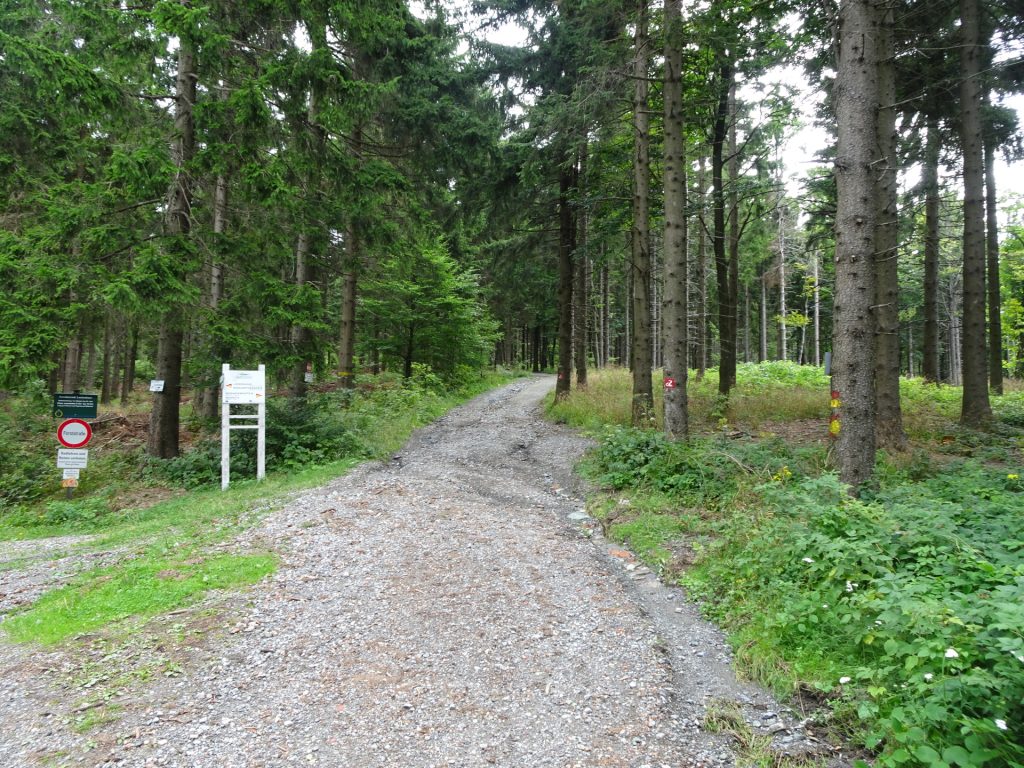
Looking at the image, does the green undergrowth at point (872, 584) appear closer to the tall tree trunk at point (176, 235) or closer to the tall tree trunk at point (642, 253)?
the tall tree trunk at point (642, 253)

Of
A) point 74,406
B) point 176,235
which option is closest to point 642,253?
point 176,235

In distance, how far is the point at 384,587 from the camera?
5.21 meters

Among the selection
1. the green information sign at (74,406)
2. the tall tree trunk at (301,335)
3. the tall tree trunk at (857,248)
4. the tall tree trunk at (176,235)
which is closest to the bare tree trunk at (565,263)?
the tall tree trunk at (301,335)

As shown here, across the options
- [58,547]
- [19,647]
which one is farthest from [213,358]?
[19,647]

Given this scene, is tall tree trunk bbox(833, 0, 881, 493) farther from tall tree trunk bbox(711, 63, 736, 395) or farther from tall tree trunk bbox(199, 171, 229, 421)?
tall tree trunk bbox(199, 171, 229, 421)

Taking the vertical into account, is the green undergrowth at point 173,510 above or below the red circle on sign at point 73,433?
below

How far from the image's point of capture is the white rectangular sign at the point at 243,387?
32.0 feet

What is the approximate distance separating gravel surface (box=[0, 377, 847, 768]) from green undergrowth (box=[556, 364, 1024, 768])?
33cm

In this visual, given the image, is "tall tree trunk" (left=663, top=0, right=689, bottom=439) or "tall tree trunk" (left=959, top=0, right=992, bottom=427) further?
"tall tree trunk" (left=959, top=0, right=992, bottom=427)

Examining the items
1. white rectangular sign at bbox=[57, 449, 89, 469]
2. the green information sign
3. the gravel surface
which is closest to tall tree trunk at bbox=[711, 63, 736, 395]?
the gravel surface

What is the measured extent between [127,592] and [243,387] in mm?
5308

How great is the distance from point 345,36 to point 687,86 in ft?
25.8

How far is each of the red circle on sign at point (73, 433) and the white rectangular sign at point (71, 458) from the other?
12cm

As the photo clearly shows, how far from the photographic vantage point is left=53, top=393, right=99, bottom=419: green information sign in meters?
9.63
